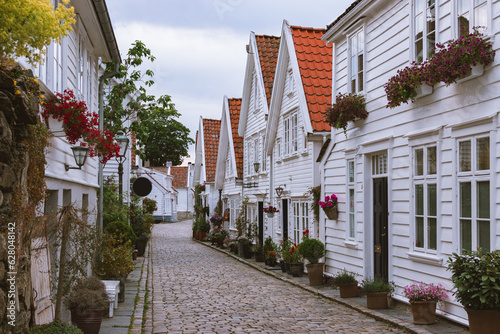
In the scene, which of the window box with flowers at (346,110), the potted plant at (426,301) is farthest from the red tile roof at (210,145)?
the potted plant at (426,301)

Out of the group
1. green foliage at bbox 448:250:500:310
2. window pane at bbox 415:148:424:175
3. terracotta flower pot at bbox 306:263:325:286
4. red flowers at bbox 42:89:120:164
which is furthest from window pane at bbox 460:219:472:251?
terracotta flower pot at bbox 306:263:325:286

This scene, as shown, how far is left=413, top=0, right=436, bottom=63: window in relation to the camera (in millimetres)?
9406

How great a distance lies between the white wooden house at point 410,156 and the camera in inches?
317

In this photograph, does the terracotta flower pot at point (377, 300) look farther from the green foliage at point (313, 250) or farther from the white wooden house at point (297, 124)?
the white wooden house at point (297, 124)

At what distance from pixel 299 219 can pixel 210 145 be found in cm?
2021

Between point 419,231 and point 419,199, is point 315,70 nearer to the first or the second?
point 419,199

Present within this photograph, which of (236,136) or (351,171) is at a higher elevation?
(236,136)

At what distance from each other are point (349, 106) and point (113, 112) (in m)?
9.35

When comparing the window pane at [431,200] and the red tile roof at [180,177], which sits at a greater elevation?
the red tile roof at [180,177]

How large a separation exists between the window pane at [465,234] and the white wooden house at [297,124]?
7.70 m

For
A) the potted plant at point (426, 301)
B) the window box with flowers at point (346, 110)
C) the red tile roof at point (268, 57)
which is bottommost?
the potted plant at point (426, 301)

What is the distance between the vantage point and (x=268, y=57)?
23984 mm

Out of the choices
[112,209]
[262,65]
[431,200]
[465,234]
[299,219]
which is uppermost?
[262,65]

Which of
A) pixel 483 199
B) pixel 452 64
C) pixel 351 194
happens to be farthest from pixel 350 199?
pixel 452 64
